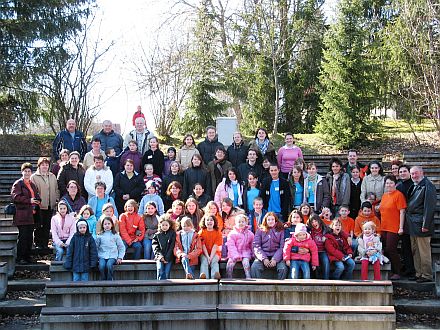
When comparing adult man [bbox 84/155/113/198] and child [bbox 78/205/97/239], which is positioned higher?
adult man [bbox 84/155/113/198]

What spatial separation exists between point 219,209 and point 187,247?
1.37 meters

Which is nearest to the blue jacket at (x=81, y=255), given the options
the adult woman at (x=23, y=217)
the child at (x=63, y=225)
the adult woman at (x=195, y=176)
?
the child at (x=63, y=225)

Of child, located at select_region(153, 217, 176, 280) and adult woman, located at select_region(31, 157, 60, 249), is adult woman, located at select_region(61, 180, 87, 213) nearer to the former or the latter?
adult woman, located at select_region(31, 157, 60, 249)

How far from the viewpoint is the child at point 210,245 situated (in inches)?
329

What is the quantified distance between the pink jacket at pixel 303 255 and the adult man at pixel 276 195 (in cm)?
176

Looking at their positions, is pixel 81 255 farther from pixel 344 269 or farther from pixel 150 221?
pixel 344 269

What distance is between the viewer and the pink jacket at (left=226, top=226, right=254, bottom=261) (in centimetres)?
853

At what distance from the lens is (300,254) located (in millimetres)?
8289

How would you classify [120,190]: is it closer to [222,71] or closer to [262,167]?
[262,167]

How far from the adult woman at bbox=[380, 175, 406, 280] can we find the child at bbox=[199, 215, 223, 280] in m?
2.75

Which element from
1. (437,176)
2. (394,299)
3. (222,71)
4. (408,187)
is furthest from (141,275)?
(222,71)

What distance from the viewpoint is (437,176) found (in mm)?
12586

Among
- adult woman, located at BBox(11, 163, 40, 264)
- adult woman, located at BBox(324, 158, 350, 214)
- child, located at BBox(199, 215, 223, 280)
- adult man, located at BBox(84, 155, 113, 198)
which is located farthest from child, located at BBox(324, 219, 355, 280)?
adult woman, located at BBox(11, 163, 40, 264)

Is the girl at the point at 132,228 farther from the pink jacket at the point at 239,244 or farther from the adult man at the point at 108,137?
the adult man at the point at 108,137
